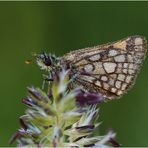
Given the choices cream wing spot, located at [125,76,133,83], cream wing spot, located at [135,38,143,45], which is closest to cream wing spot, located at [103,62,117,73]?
cream wing spot, located at [125,76,133,83]

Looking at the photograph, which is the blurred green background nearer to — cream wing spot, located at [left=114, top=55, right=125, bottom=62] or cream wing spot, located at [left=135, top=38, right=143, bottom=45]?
cream wing spot, located at [left=135, top=38, right=143, bottom=45]

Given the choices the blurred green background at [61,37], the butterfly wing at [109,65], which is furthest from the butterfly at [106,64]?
the blurred green background at [61,37]

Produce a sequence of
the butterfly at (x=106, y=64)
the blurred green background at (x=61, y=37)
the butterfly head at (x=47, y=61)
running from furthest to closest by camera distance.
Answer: the blurred green background at (x=61, y=37), the butterfly at (x=106, y=64), the butterfly head at (x=47, y=61)

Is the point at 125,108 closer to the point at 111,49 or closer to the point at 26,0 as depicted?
the point at 26,0

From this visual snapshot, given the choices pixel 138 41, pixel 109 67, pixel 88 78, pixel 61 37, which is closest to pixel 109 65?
pixel 109 67

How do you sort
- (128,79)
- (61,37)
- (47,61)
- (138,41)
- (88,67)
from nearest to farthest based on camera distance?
(47,61) → (88,67) → (128,79) → (138,41) → (61,37)

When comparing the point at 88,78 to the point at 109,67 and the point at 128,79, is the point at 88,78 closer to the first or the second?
the point at 109,67

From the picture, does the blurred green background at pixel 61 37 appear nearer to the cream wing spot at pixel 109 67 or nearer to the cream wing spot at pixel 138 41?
the cream wing spot at pixel 138 41
